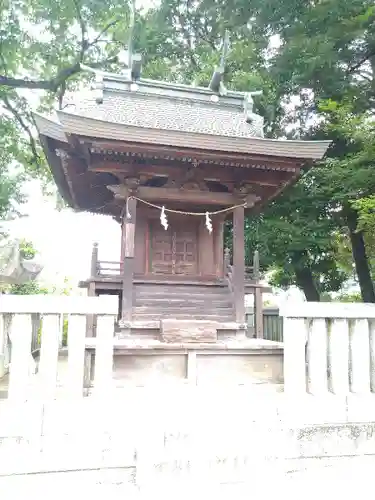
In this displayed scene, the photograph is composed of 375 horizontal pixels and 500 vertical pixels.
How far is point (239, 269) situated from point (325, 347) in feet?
15.7

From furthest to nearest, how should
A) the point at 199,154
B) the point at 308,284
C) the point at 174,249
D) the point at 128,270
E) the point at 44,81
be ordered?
the point at 44,81 < the point at 308,284 < the point at 174,249 < the point at 128,270 < the point at 199,154

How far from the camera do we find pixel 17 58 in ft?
50.3

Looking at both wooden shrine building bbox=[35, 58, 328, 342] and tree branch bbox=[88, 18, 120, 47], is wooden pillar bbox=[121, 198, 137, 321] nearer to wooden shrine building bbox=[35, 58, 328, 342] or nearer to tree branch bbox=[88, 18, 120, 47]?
wooden shrine building bbox=[35, 58, 328, 342]

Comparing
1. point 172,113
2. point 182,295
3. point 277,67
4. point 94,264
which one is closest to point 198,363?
point 182,295

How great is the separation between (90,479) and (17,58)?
53.2ft

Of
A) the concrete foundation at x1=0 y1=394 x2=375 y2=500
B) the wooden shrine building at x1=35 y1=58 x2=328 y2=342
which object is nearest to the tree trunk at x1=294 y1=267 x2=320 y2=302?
the wooden shrine building at x1=35 y1=58 x2=328 y2=342

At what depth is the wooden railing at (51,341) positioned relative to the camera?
340 cm

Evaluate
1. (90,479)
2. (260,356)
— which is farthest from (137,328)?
(90,479)

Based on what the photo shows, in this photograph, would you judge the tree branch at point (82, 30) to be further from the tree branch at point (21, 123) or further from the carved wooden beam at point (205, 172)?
the carved wooden beam at point (205, 172)

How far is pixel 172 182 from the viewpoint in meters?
8.95

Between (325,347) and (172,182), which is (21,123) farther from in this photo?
(325,347)

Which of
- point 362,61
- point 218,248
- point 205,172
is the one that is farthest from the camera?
point 362,61

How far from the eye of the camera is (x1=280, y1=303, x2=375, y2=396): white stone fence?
3826 millimetres

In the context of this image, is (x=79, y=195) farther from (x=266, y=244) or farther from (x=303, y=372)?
(x=303, y=372)
